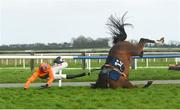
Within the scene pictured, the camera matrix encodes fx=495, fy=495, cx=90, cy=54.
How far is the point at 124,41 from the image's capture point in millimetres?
12781

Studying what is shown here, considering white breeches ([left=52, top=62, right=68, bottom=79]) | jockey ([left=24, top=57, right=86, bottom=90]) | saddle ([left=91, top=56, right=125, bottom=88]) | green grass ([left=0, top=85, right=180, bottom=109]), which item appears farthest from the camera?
white breeches ([left=52, top=62, right=68, bottom=79])

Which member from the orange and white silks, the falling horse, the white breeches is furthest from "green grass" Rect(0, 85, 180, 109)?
the white breeches

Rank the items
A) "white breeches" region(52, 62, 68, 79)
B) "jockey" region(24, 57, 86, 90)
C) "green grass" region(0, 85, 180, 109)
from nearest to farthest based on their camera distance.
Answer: "green grass" region(0, 85, 180, 109) < "jockey" region(24, 57, 86, 90) < "white breeches" region(52, 62, 68, 79)

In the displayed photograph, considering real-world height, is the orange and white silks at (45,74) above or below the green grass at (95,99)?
above

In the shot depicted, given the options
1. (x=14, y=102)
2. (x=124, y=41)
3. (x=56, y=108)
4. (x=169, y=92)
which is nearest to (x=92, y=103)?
(x=56, y=108)

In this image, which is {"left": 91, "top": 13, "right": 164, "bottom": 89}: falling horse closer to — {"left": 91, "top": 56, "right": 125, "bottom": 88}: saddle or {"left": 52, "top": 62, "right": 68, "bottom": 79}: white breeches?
{"left": 91, "top": 56, "right": 125, "bottom": 88}: saddle

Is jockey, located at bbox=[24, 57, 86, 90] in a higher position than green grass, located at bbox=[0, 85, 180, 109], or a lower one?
higher

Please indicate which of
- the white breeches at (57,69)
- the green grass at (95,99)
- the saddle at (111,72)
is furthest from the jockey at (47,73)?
the saddle at (111,72)

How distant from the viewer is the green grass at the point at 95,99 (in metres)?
9.07

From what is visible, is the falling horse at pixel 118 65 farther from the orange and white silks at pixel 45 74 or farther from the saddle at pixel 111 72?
the orange and white silks at pixel 45 74

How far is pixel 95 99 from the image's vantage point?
9961mm

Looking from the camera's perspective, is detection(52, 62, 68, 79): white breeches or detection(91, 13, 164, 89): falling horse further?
detection(52, 62, 68, 79): white breeches

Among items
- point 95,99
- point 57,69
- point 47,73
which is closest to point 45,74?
point 47,73

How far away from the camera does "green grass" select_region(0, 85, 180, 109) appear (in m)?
9.07
